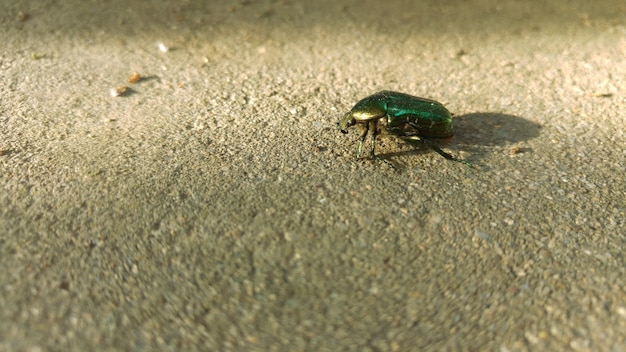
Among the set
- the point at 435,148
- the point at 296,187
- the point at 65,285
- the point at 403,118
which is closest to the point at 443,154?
the point at 435,148

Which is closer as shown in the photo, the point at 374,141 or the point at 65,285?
the point at 65,285

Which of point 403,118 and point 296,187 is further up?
point 403,118

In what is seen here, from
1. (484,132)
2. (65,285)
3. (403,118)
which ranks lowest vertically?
(65,285)

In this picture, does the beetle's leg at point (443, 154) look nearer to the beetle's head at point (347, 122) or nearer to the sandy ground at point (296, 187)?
the sandy ground at point (296, 187)

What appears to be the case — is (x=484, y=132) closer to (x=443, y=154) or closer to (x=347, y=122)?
(x=443, y=154)

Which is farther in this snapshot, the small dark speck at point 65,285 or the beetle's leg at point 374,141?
the beetle's leg at point 374,141

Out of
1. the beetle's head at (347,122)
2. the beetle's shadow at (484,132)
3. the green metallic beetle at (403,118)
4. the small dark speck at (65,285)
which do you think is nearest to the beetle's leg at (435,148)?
the green metallic beetle at (403,118)

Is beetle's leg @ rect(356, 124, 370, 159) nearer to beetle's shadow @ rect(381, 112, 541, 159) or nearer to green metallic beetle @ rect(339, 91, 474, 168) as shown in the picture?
green metallic beetle @ rect(339, 91, 474, 168)
